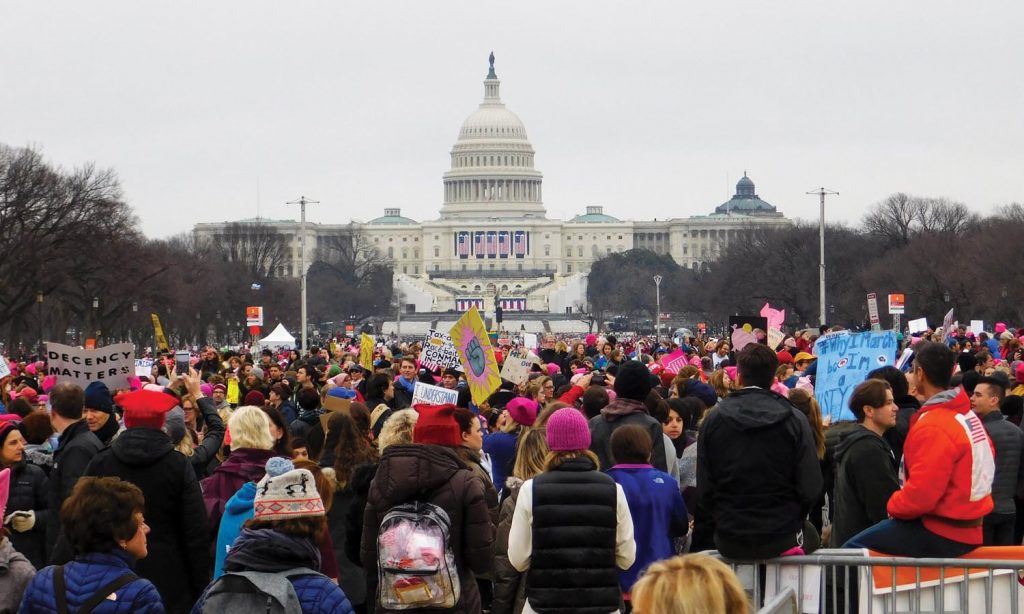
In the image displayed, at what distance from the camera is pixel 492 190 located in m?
186

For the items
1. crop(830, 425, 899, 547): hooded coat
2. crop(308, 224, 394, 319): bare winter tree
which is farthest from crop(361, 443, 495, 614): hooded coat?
crop(308, 224, 394, 319): bare winter tree

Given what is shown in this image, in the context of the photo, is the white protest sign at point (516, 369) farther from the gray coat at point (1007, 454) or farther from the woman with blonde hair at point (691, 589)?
the woman with blonde hair at point (691, 589)

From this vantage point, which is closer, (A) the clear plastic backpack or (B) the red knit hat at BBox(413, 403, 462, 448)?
(A) the clear plastic backpack

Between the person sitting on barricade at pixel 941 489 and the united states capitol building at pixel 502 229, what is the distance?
536 ft

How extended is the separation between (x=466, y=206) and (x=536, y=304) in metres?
29.3

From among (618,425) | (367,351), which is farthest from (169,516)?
(367,351)

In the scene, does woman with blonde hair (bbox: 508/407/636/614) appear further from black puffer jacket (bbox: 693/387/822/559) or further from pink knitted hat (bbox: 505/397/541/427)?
pink knitted hat (bbox: 505/397/541/427)

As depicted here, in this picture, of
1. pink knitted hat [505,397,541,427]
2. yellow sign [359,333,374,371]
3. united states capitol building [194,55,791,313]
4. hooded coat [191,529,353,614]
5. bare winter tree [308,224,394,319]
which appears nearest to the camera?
hooded coat [191,529,353,614]

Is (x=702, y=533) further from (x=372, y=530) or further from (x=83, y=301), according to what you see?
(x=83, y=301)

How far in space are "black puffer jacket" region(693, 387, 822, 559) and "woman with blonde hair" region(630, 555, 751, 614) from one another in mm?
2969

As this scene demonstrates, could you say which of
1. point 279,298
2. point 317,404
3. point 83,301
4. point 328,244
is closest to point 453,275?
point 328,244

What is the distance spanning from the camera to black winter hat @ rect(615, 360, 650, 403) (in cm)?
1056

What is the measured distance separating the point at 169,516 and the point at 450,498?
4.85 feet

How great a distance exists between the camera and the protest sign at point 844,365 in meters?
12.1
